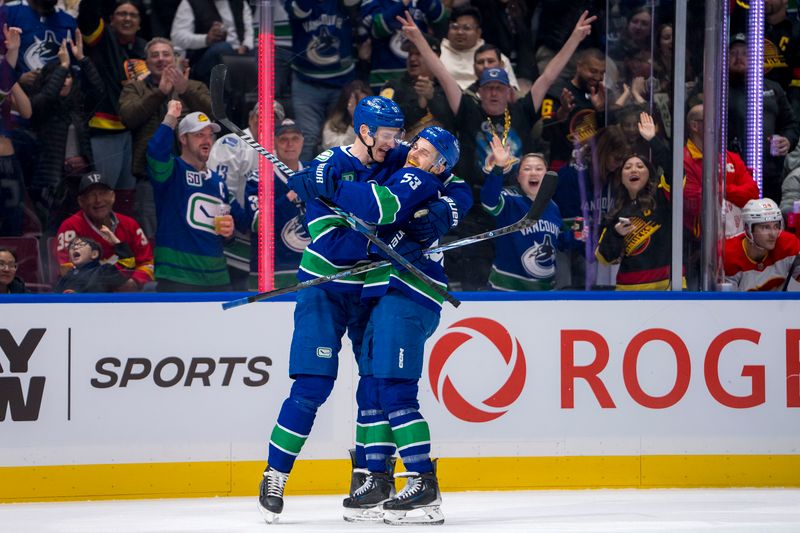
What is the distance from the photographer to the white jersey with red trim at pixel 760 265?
5.11m

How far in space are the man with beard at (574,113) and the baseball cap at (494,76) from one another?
0.67 feet

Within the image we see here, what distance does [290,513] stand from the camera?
4145mm

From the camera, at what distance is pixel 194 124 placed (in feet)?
16.5

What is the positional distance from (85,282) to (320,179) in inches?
55.0

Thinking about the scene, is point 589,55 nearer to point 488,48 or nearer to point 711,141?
point 488,48

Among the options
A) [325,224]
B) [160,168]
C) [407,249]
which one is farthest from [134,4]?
[407,249]

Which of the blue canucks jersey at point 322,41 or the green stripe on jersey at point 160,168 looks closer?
the green stripe on jersey at point 160,168

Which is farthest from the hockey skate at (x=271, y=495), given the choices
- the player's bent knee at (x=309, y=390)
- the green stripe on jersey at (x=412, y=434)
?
the green stripe on jersey at (x=412, y=434)

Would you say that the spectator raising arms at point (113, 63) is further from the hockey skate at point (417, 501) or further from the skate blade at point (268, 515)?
the hockey skate at point (417, 501)

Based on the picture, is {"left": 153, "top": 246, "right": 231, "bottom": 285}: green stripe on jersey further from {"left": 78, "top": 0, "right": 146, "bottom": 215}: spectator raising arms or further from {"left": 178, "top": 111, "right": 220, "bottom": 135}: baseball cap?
{"left": 178, "top": 111, "right": 220, "bottom": 135}: baseball cap

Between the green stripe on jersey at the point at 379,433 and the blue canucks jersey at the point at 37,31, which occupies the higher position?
the blue canucks jersey at the point at 37,31

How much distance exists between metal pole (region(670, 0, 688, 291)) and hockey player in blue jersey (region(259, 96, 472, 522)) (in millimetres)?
1337

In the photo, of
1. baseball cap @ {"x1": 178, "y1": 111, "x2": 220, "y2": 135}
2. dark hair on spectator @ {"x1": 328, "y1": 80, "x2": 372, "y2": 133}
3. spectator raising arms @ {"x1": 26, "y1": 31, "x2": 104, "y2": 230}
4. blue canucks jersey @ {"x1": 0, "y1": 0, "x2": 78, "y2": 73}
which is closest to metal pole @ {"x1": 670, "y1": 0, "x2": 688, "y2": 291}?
dark hair on spectator @ {"x1": 328, "y1": 80, "x2": 372, "y2": 133}

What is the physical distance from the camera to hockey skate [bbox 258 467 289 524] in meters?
3.85
